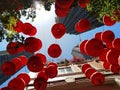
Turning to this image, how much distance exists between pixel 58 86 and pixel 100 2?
8.58 metres

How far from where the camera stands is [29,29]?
1219cm

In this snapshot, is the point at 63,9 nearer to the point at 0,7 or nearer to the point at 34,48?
the point at 34,48

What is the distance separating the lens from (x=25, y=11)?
11.1m

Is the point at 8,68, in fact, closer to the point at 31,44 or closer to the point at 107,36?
the point at 31,44

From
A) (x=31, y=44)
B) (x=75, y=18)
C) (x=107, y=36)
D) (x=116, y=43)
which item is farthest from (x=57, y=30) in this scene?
(x=75, y=18)

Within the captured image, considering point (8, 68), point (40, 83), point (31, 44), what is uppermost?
point (31, 44)

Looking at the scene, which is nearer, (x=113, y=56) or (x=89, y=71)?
(x=113, y=56)

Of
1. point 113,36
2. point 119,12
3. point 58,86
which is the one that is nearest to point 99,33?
point 113,36

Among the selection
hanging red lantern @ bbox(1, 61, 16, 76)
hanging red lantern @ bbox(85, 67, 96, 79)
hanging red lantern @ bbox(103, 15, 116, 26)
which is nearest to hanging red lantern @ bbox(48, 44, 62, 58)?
hanging red lantern @ bbox(1, 61, 16, 76)

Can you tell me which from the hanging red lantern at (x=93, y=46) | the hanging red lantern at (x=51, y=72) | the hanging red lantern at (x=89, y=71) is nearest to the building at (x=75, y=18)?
the hanging red lantern at (x=89, y=71)

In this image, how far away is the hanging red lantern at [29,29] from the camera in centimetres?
1194

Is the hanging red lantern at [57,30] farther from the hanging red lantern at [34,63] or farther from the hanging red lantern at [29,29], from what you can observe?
the hanging red lantern at [34,63]

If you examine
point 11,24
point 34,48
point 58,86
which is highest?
point 11,24

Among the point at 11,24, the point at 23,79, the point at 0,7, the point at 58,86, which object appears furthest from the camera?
the point at 58,86
